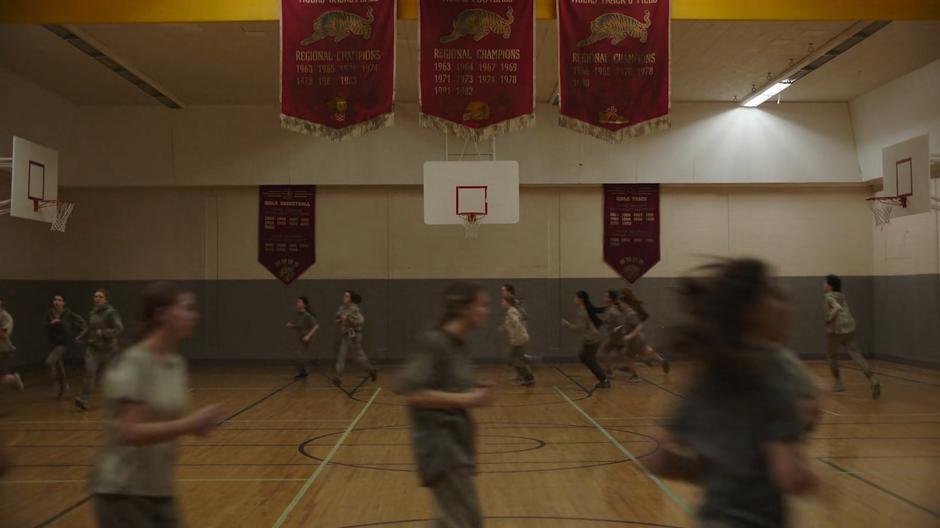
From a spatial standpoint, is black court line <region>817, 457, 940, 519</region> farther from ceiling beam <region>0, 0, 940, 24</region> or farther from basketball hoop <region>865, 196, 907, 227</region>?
basketball hoop <region>865, 196, 907, 227</region>

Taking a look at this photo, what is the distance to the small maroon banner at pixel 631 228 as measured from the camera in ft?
70.6

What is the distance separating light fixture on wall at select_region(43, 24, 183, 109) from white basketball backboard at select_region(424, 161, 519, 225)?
277 inches

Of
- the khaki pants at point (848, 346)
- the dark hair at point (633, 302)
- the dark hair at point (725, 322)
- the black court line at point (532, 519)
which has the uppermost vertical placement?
the dark hair at point (725, 322)

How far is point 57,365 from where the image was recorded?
1595 cm

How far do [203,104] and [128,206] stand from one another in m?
3.29

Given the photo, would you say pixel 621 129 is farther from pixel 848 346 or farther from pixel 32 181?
pixel 32 181

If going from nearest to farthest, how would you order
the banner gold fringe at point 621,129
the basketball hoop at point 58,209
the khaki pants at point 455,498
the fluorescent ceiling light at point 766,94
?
the khaki pants at point 455,498 < the banner gold fringe at point 621,129 < the basketball hoop at point 58,209 < the fluorescent ceiling light at point 766,94

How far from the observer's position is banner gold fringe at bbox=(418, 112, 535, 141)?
34.4ft

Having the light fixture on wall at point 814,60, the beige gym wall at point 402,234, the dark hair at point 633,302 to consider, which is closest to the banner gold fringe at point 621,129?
the dark hair at point 633,302

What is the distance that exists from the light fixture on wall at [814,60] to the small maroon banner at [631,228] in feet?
10.5

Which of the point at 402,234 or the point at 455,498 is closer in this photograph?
the point at 455,498

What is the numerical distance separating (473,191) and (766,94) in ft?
30.2

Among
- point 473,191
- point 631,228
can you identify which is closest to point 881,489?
point 473,191

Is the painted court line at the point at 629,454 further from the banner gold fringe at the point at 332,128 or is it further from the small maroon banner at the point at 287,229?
the small maroon banner at the point at 287,229
